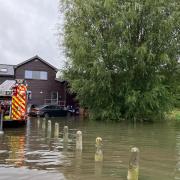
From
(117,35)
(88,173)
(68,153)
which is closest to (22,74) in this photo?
(117,35)

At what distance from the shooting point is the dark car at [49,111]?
160 ft

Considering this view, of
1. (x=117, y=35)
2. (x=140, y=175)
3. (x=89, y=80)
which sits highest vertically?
(x=117, y=35)

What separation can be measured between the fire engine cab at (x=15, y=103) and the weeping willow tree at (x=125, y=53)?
14996 mm

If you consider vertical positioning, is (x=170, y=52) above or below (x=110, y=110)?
above

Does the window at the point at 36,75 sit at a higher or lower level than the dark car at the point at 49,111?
higher

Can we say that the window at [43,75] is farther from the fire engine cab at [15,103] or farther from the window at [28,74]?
the fire engine cab at [15,103]

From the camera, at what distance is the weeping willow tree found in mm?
39375

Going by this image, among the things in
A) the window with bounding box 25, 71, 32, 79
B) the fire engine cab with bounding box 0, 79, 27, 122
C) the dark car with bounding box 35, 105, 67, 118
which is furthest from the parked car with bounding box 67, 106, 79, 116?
the fire engine cab with bounding box 0, 79, 27, 122

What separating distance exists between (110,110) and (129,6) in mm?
9129

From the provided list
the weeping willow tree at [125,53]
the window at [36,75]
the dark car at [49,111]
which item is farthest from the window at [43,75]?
the weeping willow tree at [125,53]

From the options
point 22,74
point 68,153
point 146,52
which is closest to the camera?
point 68,153

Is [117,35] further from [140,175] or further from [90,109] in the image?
[140,175]

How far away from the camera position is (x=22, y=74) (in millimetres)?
60281

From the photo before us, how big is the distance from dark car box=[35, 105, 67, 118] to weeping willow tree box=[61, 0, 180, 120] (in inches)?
303
